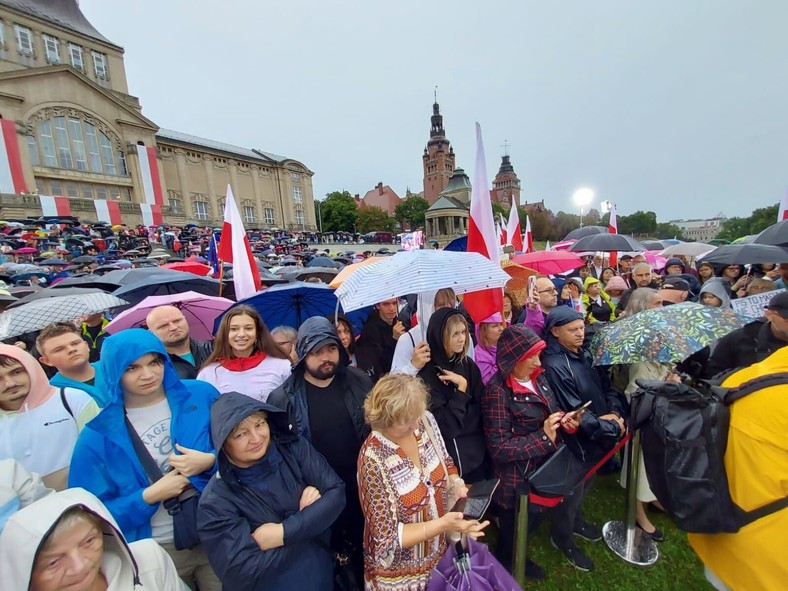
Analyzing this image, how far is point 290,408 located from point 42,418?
143 centimetres

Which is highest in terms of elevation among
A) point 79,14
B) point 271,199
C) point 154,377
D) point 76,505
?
point 79,14

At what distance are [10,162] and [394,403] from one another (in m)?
41.7

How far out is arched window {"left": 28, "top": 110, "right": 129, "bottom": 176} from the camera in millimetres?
30516

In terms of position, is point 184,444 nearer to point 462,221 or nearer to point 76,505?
point 76,505

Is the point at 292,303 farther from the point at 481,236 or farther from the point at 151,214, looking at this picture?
the point at 151,214

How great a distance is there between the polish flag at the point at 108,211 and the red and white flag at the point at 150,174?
4.68 meters

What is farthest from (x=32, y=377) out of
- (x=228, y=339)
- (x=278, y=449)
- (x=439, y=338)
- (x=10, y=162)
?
(x=10, y=162)

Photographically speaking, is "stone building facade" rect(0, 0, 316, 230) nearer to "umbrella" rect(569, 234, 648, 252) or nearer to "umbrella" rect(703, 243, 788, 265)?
"umbrella" rect(569, 234, 648, 252)

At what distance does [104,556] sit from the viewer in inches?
56.4

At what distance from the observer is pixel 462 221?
59469mm

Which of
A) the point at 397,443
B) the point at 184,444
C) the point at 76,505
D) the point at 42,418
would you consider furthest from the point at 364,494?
the point at 42,418

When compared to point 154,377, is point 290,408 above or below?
below

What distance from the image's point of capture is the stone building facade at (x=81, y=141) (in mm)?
29047

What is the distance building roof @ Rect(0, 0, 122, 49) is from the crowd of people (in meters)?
50.8
